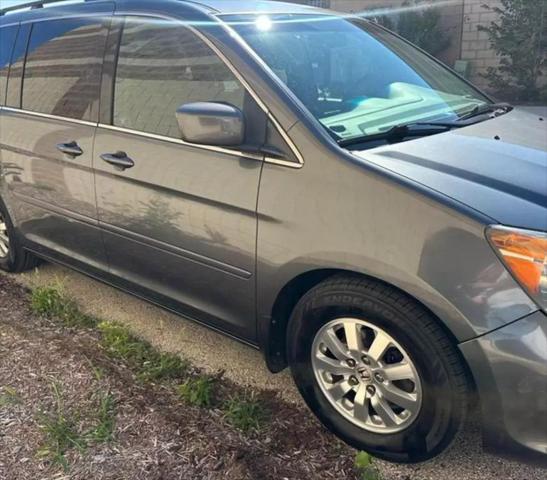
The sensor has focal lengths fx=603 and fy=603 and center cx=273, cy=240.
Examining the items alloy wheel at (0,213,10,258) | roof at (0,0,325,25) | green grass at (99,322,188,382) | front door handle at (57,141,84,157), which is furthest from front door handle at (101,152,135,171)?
alloy wheel at (0,213,10,258)

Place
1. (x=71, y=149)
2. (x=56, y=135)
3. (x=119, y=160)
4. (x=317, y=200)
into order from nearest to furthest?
1. (x=317, y=200)
2. (x=119, y=160)
3. (x=71, y=149)
4. (x=56, y=135)

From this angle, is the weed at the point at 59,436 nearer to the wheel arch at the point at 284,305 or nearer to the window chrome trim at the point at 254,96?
the wheel arch at the point at 284,305

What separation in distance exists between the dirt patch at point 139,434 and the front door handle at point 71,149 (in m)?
1.06

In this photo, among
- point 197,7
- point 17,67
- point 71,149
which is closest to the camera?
point 197,7

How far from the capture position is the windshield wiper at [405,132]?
2422mm

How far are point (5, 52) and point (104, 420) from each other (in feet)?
8.95

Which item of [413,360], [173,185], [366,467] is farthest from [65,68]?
[366,467]

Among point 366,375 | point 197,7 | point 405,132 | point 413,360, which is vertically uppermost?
point 197,7

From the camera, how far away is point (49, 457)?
2.37 meters

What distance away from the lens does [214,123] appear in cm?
A: 246

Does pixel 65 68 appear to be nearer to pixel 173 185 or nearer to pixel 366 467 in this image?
pixel 173 185

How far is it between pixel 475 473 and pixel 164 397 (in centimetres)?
136

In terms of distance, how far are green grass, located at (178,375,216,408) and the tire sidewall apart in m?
0.43

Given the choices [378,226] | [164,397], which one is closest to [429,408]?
[378,226]
